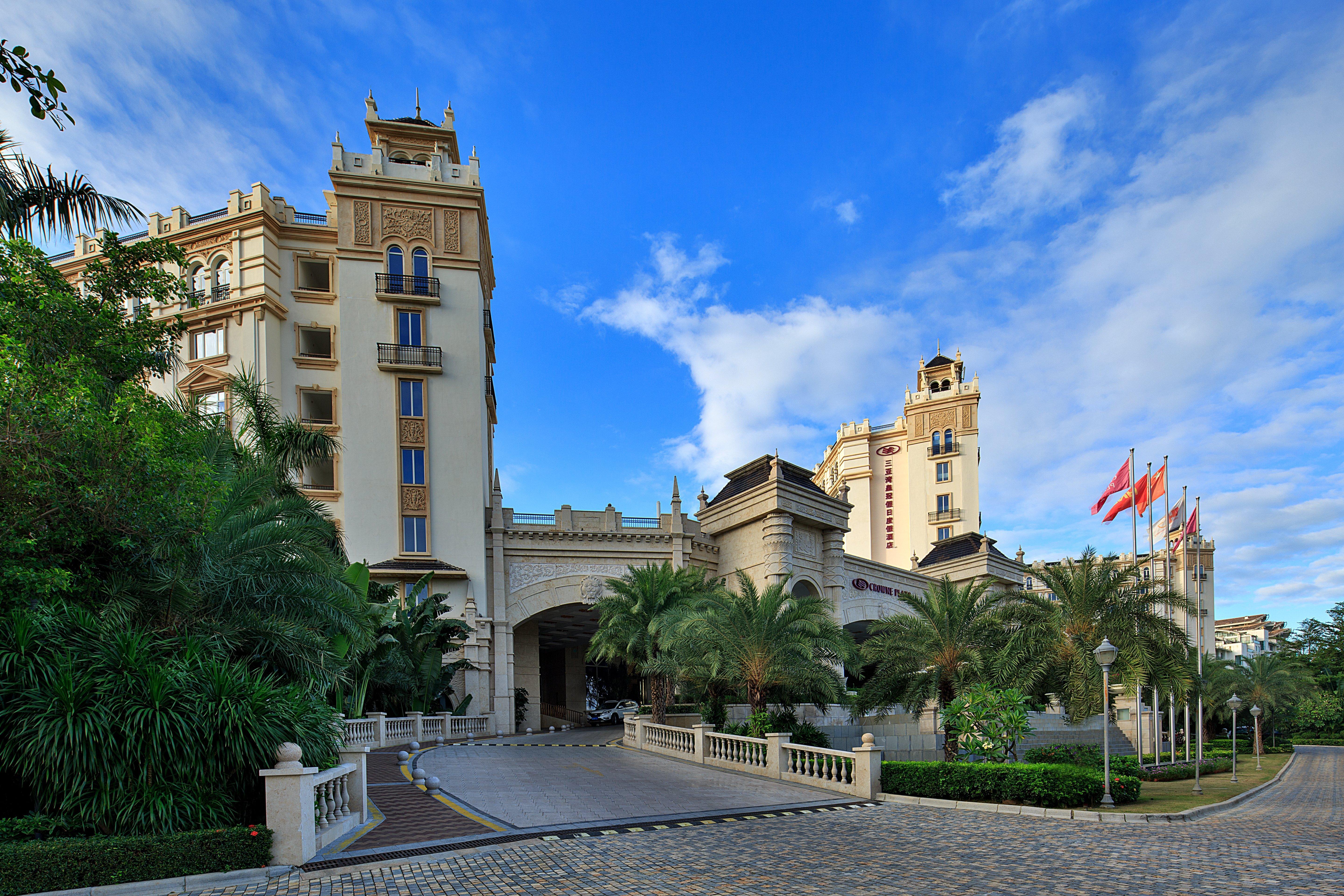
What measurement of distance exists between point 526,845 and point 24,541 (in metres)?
7.33

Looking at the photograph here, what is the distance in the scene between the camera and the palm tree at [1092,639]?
A: 20.7 meters

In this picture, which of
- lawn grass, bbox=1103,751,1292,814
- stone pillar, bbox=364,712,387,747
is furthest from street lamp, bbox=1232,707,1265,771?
stone pillar, bbox=364,712,387,747

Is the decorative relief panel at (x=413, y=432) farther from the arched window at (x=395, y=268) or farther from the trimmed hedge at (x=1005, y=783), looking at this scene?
the trimmed hedge at (x=1005, y=783)

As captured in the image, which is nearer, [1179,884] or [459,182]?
[1179,884]

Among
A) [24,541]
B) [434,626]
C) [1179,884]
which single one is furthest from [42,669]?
[434,626]

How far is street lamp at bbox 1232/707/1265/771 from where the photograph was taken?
35.6 m

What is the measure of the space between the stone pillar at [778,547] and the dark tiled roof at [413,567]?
1339 cm

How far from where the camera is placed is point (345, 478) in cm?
3475

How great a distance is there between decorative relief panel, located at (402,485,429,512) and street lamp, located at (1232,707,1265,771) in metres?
36.0

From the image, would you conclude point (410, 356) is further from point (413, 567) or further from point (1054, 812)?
point (1054, 812)

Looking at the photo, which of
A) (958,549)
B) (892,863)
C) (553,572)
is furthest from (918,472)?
(892,863)

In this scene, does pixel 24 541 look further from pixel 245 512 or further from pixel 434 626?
pixel 434 626

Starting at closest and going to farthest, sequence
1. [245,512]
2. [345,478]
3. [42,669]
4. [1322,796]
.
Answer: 1. [42,669]
2. [245,512]
3. [1322,796]
4. [345,478]

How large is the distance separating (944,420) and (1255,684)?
27744 mm
